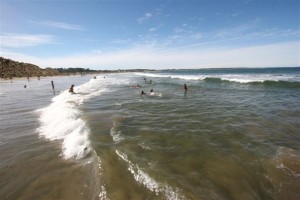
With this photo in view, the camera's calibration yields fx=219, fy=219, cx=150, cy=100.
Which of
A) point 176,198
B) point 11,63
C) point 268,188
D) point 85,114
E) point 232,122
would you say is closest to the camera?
point 176,198

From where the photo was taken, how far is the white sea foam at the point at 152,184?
17.6 feet

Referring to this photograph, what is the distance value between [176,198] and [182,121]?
7175 mm

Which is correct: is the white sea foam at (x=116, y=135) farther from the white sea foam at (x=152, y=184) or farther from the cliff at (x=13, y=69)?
the cliff at (x=13, y=69)

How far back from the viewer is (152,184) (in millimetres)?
5855

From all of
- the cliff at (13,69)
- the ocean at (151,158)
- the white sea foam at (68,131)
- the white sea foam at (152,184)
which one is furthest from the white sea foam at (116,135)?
the cliff at (13,69)

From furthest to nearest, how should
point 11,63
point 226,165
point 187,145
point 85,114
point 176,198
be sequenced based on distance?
point 11,63
point 85,114
point 187,145
point 226,165
point 176,198

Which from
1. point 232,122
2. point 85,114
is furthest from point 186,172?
point 85,114

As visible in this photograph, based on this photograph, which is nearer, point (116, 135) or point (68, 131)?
point (116, 135)

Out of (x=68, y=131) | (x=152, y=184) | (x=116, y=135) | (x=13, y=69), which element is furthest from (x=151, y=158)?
(x=13, y=69)

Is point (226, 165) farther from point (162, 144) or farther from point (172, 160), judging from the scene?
point (162, 144)

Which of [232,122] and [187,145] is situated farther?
[232,122]

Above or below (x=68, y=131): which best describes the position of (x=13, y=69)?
above

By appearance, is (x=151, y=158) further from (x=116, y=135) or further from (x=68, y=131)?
(x=68, y=131)

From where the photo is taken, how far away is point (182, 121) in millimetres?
12242
